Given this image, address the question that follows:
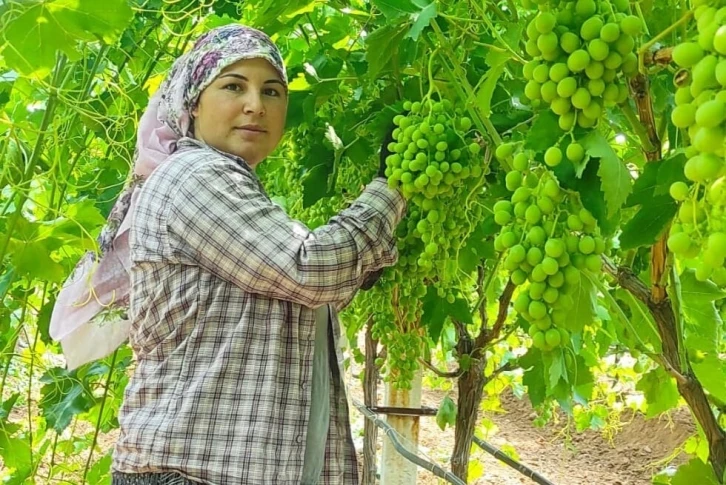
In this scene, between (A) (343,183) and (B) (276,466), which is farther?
(A) (343,183)

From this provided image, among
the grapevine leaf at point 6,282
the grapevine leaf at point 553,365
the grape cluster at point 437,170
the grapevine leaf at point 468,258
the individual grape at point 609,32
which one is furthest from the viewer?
the grapevine leaf at point 6,282

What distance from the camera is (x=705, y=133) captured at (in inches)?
20.0

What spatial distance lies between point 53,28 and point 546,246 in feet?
3.06

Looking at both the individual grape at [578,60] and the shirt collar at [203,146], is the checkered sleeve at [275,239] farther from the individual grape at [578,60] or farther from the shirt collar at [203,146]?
the individual grape at [578,60]

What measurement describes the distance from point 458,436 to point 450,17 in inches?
49.6

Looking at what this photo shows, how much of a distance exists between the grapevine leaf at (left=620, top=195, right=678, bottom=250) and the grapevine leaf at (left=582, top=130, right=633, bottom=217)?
0.13 m

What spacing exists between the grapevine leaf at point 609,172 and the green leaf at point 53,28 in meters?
0.88

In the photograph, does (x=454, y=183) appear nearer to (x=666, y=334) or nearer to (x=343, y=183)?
(x=666, y=334)

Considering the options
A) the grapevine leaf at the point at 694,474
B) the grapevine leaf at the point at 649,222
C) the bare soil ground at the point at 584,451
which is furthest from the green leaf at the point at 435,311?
the bare soil ground at the point at 584,451

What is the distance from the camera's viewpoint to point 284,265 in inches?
51.7

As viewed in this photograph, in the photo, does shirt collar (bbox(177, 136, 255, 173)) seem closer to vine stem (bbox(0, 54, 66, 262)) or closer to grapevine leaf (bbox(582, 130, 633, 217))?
vine stem (bbox(0, 54, 66, 262))

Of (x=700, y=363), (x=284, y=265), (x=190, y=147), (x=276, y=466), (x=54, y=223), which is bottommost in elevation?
(x=276, y=466)

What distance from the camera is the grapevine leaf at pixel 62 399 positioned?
2.43 meters

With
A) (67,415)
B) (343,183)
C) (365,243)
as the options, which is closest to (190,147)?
(343,183)
